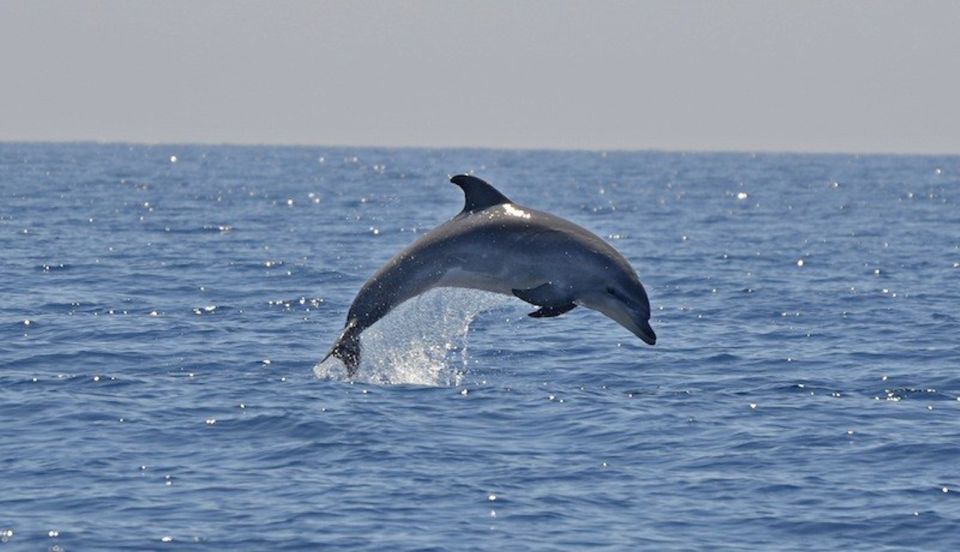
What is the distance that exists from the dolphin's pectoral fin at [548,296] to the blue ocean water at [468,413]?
116 centimetres

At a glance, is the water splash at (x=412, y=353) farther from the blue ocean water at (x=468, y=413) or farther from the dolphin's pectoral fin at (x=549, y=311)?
the dolphin's pectoral fin at (x=549, y=311)

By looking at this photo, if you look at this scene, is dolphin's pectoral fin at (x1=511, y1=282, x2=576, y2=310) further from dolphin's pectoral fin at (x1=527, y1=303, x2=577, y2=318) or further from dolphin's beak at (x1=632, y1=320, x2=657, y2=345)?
dolphin's beak at (x1=632, y1=320, x2=657, y2=345)

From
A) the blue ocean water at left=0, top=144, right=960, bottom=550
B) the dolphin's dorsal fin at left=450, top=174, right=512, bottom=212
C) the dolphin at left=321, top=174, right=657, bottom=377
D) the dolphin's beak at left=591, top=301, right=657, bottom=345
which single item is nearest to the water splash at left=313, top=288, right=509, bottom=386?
the blue ocean water at left=0, top=144, right=960, bottom=550

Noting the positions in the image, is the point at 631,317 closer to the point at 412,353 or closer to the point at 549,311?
the point at 549,311

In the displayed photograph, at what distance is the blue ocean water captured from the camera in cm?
1283

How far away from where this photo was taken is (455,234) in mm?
16422

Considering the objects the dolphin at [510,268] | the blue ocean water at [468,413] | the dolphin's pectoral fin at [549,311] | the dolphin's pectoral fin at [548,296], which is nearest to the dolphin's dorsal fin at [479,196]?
the dolphin at [510,268]

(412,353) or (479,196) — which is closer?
(479,196)

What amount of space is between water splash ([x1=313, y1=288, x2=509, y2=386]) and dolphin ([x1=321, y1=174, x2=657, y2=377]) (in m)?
0.91

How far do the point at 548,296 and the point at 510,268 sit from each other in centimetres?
52

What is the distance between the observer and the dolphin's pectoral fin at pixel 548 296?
1580 centimetres

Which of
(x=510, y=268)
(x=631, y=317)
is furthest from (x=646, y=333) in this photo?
(x=510, y=268)

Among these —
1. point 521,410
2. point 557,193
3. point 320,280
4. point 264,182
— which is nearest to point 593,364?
point 521,410

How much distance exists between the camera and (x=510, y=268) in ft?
53.1
